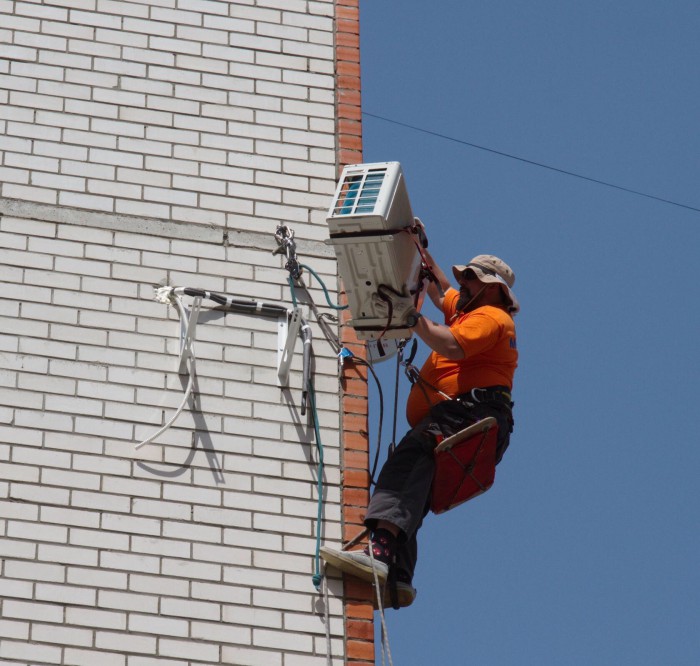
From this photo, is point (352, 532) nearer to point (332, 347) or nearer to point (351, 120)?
point (332, 347)

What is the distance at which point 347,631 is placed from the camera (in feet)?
26.9

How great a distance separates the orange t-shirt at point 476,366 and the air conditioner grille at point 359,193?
2.97 ft

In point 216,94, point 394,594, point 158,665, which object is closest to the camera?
point 158,665

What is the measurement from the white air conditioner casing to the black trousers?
57 centimetres

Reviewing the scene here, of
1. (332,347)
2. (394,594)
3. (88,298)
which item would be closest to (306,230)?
(332,347)

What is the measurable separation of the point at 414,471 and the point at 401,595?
2.02 feet

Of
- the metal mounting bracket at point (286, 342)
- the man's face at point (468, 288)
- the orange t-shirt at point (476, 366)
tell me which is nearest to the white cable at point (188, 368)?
the metal mounting bracket at point (286, 342)

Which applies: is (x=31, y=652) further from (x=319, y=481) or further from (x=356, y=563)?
(x=319, y=481)

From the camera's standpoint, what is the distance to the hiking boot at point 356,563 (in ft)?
27.0

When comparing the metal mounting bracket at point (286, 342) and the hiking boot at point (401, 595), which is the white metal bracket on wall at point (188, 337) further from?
the hiking boot at point (401, 595)

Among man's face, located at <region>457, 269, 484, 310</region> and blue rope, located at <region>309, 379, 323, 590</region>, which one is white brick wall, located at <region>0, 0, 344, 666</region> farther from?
man's face, located at <region>457, 269, 484, 310</region>

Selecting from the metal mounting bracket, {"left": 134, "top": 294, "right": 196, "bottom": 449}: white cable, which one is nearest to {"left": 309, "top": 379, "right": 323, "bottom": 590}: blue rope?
the metal mounting bracket

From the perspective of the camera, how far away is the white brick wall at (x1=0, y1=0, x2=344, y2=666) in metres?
8.04

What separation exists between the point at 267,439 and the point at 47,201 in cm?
177
